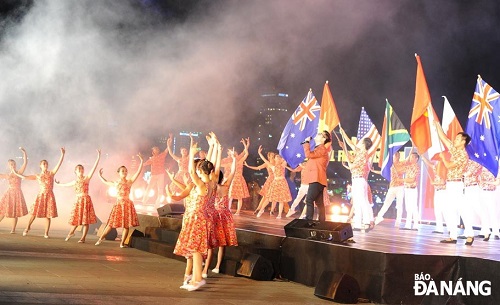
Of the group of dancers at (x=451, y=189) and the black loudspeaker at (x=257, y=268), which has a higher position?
the group of dancers at (x=451, y=189)

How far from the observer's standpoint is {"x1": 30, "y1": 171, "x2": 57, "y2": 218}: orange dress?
13977mm

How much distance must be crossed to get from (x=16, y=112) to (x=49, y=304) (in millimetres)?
15850

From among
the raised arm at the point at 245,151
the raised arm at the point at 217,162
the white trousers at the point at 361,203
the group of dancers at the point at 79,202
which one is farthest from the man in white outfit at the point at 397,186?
the raised arm at the point at 217,162

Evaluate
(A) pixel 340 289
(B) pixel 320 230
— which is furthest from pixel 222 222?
(A) pixel 340 289

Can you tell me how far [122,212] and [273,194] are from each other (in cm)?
483

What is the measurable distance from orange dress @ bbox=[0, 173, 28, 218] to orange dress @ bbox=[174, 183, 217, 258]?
24.8 ft

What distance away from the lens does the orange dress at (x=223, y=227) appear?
29.9ft

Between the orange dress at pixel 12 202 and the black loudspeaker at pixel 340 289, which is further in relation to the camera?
the orange dress at pixel 12 202

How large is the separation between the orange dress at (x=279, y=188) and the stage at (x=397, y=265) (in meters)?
6.65

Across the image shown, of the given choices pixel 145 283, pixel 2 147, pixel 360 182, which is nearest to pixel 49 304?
pixel 145 283

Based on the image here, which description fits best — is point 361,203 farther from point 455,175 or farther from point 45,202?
point 45,202

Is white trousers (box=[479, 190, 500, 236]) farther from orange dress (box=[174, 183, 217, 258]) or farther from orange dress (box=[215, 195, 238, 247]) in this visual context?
orange dress (box=[174, 183, 217, 258])

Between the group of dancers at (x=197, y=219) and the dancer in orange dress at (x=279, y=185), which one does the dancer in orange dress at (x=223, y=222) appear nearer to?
the group of dancers at (x=197, y=219)

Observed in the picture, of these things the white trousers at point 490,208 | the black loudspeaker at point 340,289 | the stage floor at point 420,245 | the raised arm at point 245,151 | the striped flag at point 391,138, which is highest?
the striped flag at point 391,138
